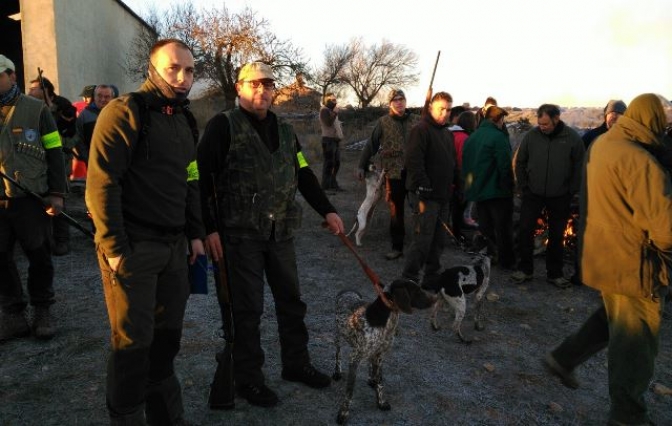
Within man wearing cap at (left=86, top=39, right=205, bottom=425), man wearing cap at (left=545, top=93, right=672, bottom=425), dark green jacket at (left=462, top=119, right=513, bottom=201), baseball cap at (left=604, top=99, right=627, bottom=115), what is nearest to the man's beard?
man wearing cap at (left=86, top=39, right=205, bottom=425)

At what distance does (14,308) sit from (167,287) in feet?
7.96

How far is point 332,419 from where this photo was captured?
315 centimetres

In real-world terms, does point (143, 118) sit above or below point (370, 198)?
above

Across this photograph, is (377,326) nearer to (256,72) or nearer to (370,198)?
(256,72)

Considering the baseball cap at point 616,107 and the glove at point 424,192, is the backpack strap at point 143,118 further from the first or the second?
the baseball cap at point 616,107

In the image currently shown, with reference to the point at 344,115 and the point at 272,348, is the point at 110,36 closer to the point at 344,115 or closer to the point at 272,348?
the point at 344,115

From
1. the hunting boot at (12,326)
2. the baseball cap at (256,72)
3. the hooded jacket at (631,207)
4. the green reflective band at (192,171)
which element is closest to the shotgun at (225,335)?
the green reflective band at (192,171)

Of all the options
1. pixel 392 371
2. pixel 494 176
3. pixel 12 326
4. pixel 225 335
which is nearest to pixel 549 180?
pixel 494 176

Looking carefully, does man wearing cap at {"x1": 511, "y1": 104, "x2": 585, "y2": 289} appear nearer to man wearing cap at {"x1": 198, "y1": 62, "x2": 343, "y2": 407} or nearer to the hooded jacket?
the hooded jacket

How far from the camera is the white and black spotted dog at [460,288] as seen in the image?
175 inches

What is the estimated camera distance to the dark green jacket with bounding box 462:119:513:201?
20.3 ft

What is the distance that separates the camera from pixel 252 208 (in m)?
3.08

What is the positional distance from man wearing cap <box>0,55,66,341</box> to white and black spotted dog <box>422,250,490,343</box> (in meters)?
3.37

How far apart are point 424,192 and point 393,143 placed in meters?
Answer: 1.87
